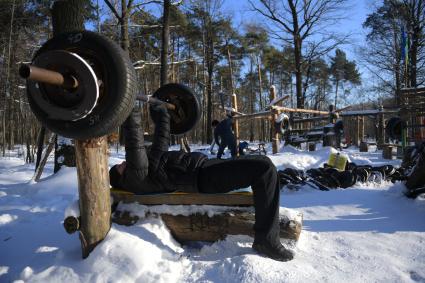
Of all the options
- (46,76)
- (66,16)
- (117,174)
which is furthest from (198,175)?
(66,16)

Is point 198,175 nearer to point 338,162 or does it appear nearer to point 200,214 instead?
point 200,214

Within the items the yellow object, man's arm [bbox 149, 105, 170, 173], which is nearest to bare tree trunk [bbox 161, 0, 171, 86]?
the yellow object

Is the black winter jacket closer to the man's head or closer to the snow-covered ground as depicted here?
the man's head

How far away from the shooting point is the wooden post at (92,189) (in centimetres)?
249

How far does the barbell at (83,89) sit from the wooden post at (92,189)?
0.26m

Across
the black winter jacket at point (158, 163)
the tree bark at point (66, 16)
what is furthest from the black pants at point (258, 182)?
the tree bark at point (66, 16)

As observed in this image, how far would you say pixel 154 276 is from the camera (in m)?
2.28

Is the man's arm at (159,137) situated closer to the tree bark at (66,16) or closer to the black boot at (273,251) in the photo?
the black boot at (273,251)

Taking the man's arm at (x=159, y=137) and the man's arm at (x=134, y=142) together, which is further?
the man's arm at (x=159, y=137)

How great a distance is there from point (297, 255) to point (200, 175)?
0.99 m

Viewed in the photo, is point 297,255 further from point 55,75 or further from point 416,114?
point 416,114

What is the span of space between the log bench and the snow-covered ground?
8 cm

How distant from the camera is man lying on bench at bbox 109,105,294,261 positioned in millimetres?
2559

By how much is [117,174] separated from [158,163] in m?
0.49
